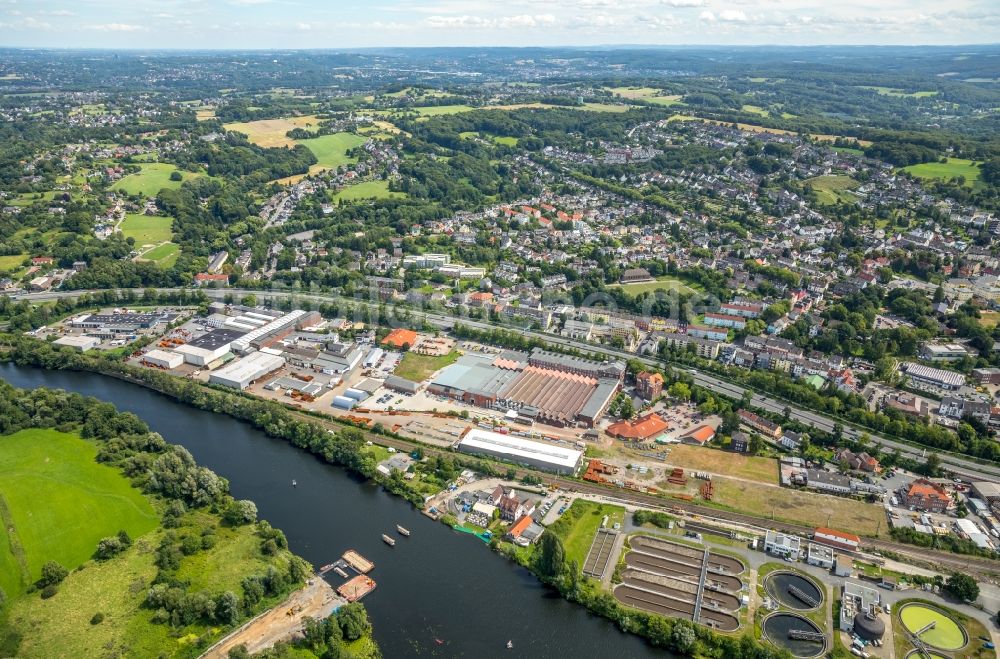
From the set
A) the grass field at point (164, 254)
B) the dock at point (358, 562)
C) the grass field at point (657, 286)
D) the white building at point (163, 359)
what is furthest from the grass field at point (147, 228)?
the dock at point (358, 562)

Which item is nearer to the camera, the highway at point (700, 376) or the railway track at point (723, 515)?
the railway track at point (723, 515)

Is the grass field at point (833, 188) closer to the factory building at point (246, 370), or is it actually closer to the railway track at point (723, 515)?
the railway track at point (723, 515)

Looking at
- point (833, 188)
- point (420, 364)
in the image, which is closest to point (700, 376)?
point (420, 364)

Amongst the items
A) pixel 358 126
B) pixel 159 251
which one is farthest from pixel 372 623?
pixel 358 126

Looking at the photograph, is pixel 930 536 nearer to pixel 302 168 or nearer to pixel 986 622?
pixel 986 622

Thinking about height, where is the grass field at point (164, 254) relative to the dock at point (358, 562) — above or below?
above

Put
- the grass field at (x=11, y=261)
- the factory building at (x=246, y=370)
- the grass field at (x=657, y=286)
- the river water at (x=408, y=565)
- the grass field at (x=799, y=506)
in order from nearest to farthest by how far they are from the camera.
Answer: the river water at (x=408, y=565), the grass field at (x=799, y=506), the factory building at (x=246, y=370), the grass field at (x=657, y=286), the grass field at (x=11, y=261)

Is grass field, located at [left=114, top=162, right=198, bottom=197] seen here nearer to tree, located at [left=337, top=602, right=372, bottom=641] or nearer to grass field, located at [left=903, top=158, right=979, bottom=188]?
tree, located at [left=337, top=602, right=372, bottom=641]
